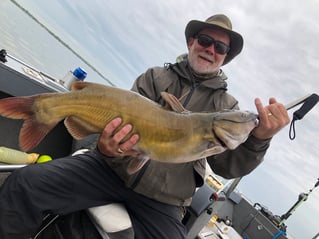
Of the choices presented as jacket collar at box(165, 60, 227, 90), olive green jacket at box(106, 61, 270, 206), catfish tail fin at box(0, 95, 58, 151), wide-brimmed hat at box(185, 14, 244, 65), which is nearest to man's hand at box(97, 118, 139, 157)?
olive green jacket at box(106, 61, 270, 206)

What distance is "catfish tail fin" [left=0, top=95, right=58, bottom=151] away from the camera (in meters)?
1.97

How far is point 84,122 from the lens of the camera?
212cm

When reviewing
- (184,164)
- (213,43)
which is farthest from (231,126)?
(213,43)

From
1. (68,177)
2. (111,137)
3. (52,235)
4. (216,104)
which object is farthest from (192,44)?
(52,235)

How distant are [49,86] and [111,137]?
2202 mm

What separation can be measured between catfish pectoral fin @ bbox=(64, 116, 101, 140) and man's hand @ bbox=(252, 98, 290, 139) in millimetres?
1256

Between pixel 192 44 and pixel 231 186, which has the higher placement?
pixel 192 44

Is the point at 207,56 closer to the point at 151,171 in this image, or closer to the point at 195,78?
the point at 195,78

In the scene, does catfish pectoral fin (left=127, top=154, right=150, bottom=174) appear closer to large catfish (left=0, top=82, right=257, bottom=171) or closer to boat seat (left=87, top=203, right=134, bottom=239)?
large catfish (left=0, top=82, right=257, bottom=171)

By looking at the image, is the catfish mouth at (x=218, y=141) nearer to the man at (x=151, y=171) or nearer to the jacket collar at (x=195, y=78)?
the man at (x=151, y=171)

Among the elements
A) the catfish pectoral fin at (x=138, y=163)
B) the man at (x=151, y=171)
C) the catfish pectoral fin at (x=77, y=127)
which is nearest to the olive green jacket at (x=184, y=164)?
the man at (x=151, y=171)

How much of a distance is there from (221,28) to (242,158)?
1.50 meters

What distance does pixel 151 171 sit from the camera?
274 cm

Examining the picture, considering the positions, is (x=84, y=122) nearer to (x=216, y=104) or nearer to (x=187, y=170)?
(x=187, y=170)
